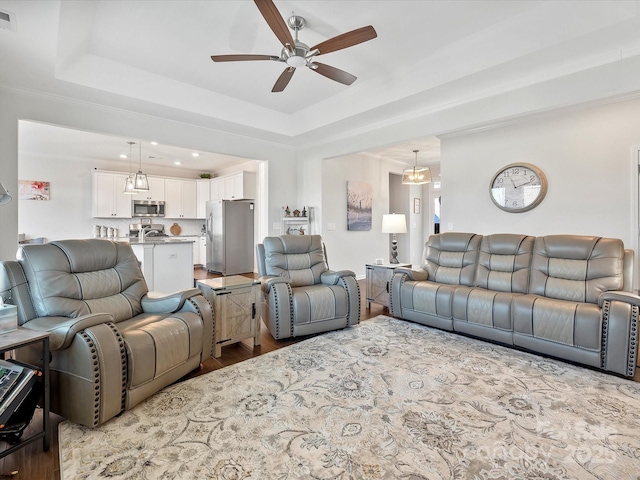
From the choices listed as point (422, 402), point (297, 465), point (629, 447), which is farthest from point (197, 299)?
point (629, 447)

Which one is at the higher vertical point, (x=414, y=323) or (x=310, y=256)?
(x=310, y=256)

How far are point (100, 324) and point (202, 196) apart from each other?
7114mm

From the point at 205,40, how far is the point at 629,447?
435 centimetres

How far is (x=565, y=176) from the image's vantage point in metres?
4.06

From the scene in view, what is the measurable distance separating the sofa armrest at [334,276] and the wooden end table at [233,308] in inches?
36.0

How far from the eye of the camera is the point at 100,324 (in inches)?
73.2

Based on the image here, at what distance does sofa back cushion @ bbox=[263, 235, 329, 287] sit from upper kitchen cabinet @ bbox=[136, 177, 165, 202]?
5351 mm

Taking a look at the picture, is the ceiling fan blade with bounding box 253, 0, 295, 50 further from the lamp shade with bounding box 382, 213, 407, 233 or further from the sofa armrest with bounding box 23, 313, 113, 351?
the lamp shade with bounding box 382, 213, 407, 233

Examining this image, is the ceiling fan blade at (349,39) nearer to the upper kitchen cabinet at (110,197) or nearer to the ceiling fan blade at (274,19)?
the ceiling fan blade at (274,19)

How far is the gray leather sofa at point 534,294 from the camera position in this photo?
2520 millimetres

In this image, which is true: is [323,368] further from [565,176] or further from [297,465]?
[565,176]

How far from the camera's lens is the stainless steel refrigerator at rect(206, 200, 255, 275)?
7.24 m

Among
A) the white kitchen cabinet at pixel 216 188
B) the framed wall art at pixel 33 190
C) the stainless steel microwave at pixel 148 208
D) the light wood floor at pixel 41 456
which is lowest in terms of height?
the light wood floor at pixel 41 456

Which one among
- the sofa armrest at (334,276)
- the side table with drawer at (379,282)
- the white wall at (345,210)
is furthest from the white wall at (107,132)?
the sofa armrest at (334,276)
